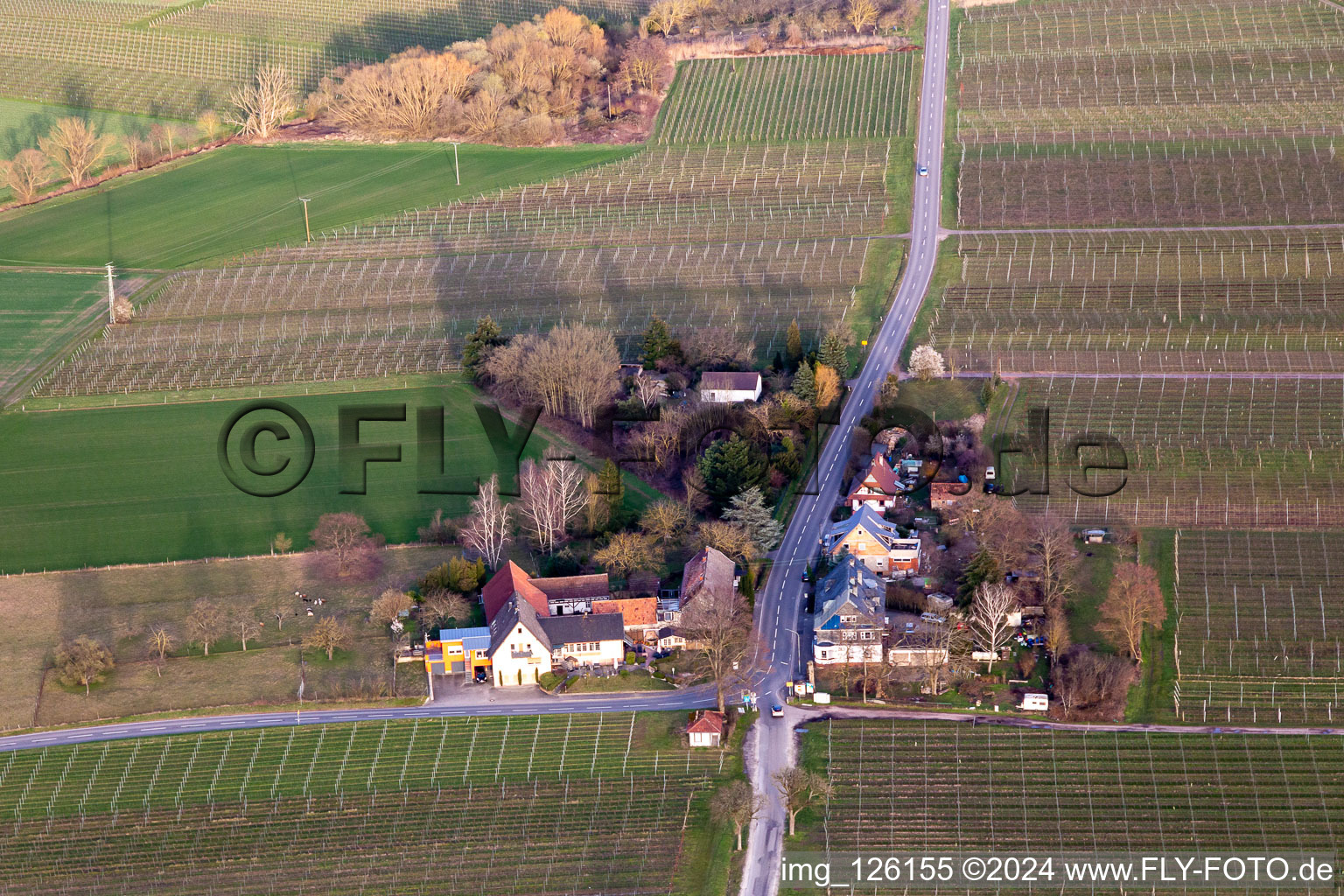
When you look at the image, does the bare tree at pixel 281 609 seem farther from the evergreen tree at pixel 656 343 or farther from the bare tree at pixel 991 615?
the bare tree at pixel 991 615

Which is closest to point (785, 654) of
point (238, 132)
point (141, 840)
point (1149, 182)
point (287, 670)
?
point (287, 670)

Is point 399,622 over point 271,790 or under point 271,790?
over

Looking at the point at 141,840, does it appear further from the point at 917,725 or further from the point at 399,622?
the point at 917,725

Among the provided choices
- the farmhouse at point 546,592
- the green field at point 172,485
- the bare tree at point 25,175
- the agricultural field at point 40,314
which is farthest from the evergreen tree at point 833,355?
the bare tree at point 25,175

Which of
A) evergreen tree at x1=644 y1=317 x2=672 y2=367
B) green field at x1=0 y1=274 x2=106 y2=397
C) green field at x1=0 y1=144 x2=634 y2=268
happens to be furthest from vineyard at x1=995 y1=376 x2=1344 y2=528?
green field at x1=0 y1=274 x2=106 y2=397

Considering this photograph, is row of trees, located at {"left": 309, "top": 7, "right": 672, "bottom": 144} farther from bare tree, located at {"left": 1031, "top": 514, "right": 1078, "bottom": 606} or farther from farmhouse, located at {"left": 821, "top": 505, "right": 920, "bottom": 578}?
bare tree, located at {"left": 1031, "top": 514, "right": 1078, "bottom": 606}

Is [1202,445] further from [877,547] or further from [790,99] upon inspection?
[790,99]
